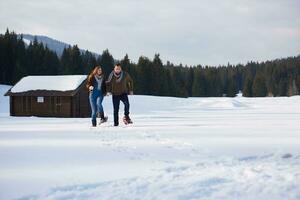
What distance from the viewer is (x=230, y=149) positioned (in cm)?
702

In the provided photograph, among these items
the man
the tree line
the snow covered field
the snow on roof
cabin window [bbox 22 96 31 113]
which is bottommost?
the snow covered field

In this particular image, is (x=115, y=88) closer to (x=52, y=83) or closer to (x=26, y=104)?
(x=52, y=83)

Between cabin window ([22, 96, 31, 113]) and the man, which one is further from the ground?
the man

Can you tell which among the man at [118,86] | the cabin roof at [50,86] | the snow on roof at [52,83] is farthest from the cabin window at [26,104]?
the man at [118,86]

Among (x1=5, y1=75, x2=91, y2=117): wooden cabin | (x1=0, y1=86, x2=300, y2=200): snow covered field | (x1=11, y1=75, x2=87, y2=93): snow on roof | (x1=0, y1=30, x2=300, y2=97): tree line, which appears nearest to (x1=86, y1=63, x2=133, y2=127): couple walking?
(x1=0, y1=86, x2=300, y2=200): snow covered field

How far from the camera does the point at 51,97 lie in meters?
25.8

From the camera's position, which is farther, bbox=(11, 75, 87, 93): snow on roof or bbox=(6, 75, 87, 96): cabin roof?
bbox=(11, 75, 87, 93): snow on roof

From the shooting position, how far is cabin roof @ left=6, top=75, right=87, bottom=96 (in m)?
25.3

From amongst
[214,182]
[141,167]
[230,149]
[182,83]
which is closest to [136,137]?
[230,149]

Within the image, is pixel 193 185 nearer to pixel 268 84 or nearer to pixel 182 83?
pixel 182 83

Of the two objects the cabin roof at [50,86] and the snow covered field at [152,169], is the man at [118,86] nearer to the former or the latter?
the snow covered field at [152,169]

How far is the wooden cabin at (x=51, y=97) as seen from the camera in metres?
25.3

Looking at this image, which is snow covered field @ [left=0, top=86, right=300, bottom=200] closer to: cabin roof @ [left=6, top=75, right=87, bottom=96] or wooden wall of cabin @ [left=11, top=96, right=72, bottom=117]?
cabin roof @ [left=6, top=75, right=87, bottom=96]

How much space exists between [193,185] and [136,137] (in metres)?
4.71
